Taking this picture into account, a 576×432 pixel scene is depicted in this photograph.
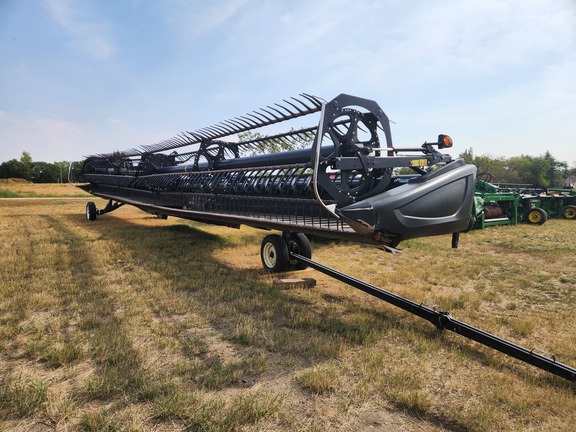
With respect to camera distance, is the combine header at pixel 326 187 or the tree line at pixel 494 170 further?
the tree line at pixel 494 170

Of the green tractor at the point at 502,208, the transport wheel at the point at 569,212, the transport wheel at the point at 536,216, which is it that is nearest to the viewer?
the green tractor at the point at 502,208

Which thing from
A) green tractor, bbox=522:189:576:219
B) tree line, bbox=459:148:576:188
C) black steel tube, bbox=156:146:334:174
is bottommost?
green tractor, bbox=522:189:576:219

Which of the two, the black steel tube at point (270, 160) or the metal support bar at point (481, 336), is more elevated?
the black steel tube at point (270, 160)

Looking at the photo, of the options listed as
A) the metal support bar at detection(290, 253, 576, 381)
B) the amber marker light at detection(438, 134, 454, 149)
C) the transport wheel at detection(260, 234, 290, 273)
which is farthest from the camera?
the transport wheel at detection(260, 234, 290, 273)

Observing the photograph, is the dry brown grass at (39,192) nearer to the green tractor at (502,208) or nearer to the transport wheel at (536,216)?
the green tractor at (502,208)

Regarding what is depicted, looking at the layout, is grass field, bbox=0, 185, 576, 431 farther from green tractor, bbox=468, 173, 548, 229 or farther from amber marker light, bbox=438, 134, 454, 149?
green tractor, bbox=468, 173, 548, 229

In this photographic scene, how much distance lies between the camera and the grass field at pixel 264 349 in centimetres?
212

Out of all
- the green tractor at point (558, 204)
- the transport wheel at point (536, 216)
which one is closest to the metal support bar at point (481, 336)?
the transport wheel at point (536, 216)

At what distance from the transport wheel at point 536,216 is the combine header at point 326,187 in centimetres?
1088

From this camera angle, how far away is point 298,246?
558 cm

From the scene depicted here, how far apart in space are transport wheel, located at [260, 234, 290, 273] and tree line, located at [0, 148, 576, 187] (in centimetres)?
7715

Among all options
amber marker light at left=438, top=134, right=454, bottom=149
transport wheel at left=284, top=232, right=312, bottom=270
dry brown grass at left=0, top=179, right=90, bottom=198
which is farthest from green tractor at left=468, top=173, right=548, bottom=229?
dry brown grass at left=0, top=179, right=90, bottom=198

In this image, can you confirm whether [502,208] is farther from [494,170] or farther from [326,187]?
[494,170]

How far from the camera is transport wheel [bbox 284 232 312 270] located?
551 centimetres
